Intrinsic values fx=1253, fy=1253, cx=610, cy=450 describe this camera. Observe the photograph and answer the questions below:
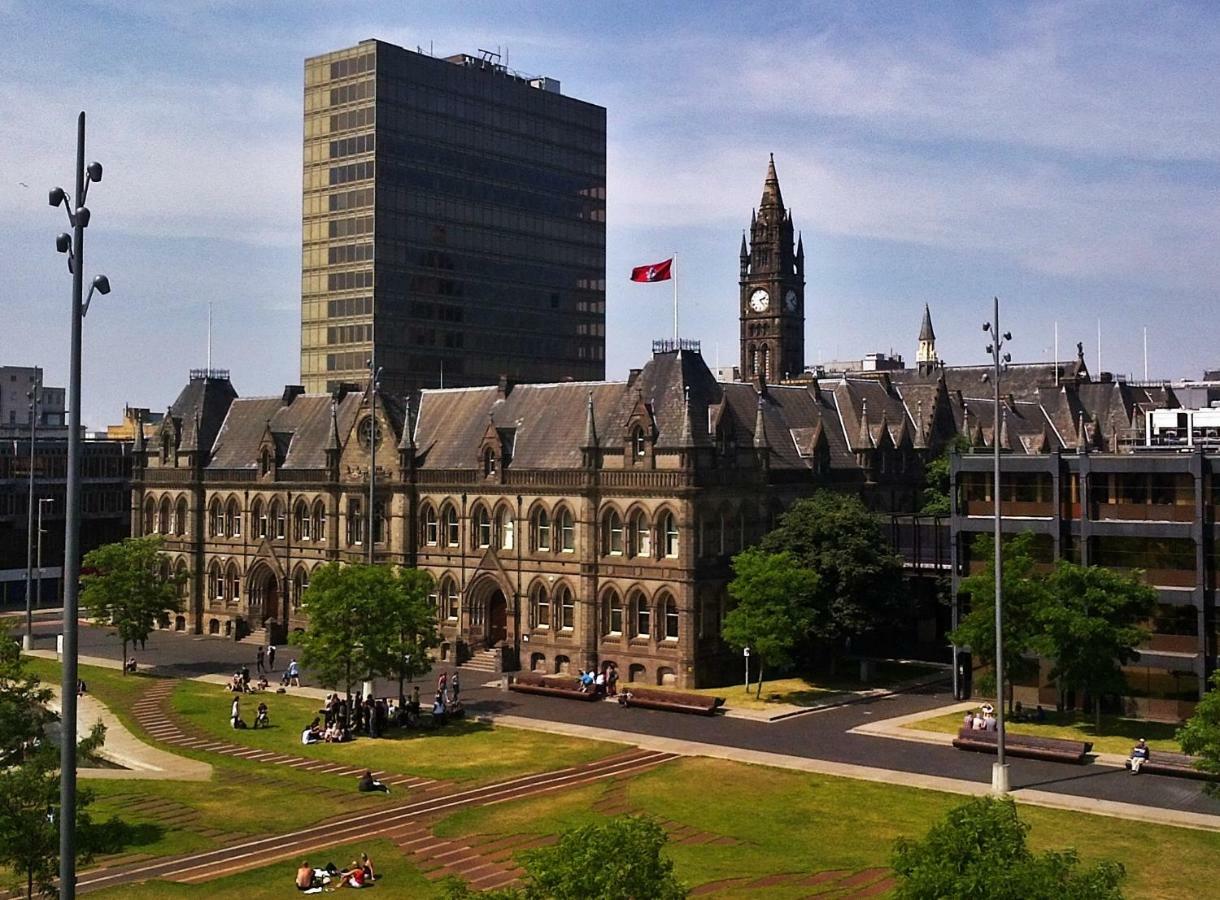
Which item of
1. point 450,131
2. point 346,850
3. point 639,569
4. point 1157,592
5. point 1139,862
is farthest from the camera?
point 450,131

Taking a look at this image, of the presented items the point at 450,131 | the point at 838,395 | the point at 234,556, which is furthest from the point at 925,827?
the point at 450,131

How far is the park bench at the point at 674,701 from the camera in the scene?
64938mm

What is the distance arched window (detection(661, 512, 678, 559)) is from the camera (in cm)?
7362

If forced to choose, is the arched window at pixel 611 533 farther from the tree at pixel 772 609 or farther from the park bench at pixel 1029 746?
the park bench at pixel 1029 746

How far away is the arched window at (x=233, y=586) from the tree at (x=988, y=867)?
269 ft

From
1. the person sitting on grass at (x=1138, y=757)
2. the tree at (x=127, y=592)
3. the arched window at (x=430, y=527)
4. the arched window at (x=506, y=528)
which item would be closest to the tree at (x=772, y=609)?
the arched window at (x=506, y=528)

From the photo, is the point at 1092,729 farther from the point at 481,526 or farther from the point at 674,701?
the point at 481,526

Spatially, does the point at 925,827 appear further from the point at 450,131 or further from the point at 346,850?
the point at 450,131

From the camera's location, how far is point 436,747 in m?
58.4

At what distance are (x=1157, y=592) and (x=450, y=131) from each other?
315 feet

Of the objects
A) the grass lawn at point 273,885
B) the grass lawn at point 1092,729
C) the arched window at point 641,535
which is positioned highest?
the arched window at point 641,535

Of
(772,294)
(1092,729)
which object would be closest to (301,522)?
(1092,729)

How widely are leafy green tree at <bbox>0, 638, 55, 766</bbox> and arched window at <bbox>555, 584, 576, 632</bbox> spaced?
3959 centimetres

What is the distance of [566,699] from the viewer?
70.3m
